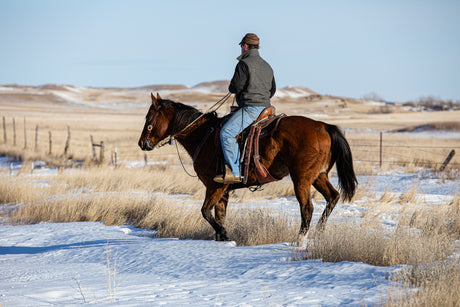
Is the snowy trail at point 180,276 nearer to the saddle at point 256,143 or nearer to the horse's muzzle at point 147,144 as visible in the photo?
the saddle at point 256,143

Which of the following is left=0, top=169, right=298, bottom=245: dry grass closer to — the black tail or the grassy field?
the grassy field

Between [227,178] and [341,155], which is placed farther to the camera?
[341,155]

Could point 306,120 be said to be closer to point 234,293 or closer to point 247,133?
point 247,133

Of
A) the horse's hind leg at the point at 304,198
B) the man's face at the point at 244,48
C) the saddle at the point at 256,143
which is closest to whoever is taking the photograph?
the horse's hind leg at the point at 304,198

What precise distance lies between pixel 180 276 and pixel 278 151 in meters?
2.40

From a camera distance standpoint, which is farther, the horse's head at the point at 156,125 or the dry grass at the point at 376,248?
the horse's head at the point at 156,125

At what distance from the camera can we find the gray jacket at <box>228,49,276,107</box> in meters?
6.50

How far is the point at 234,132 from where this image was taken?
6562 millimetres

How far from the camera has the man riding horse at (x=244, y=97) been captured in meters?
6.50

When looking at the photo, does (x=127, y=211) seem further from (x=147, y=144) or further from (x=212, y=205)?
(x=212, y=205)

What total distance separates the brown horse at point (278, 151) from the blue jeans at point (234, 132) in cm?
25

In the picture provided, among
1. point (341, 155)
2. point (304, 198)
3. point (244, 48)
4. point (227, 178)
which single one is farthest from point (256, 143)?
point (244, 48)

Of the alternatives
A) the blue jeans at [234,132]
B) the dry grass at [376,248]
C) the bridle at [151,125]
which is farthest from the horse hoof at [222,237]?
the bridle at [151,125]

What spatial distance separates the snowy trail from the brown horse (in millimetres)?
723
